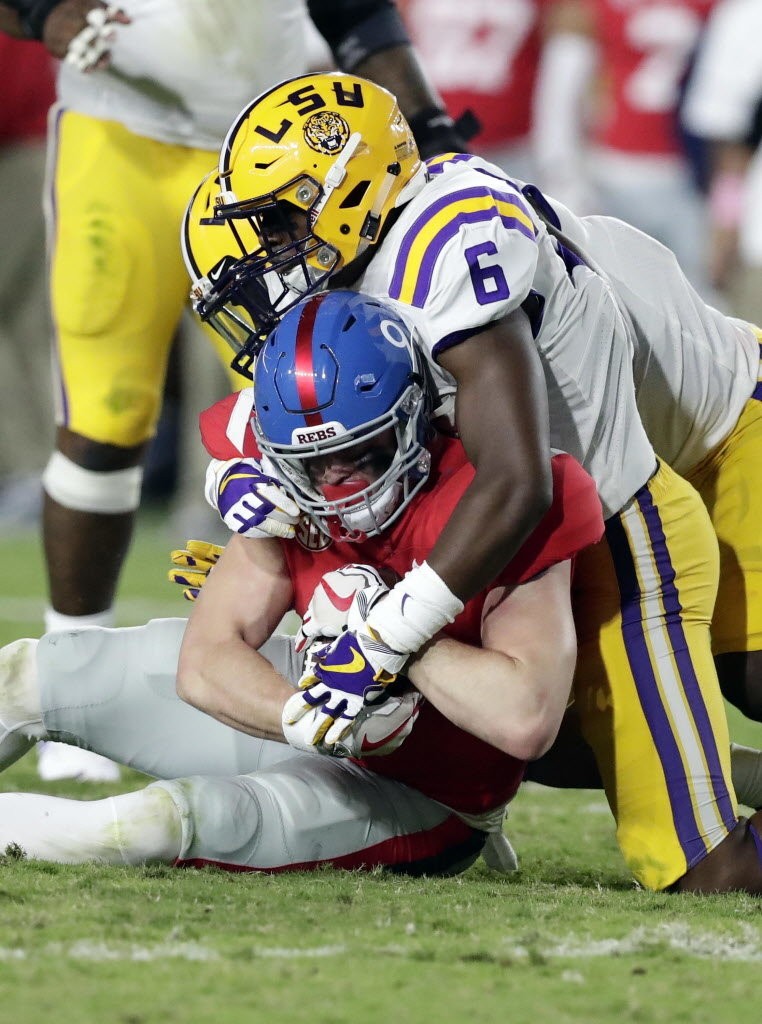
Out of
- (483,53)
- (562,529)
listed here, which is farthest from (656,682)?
(483,53)

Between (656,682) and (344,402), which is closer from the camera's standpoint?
(344,402)

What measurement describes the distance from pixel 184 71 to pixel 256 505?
1349mm

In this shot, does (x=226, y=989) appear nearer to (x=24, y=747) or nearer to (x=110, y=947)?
(x=110, y=947)

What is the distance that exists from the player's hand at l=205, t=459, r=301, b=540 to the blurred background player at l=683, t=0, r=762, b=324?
4.91 m

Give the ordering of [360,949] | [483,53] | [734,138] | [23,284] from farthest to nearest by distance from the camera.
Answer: [483,53]
[734,138]
[23,284]
[360,949]

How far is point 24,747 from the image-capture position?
2877 mm

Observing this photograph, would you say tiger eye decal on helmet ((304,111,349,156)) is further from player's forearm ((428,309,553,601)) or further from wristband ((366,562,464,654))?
wristband ((366,562,464,654))

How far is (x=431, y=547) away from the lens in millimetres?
2607

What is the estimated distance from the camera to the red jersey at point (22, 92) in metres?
7.01

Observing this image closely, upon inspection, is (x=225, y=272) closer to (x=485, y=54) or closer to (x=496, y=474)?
(x=496, y=474)

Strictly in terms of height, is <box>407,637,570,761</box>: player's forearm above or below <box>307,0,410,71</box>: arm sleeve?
below

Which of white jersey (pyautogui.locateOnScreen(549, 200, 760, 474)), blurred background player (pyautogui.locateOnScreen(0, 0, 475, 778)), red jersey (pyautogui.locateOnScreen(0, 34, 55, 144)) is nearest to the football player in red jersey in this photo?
white jersey (pyautogui.locateOnScreen(549, 200, 760, 474))

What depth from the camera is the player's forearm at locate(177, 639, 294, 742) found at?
100 inches

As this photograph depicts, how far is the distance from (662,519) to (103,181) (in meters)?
1.44
